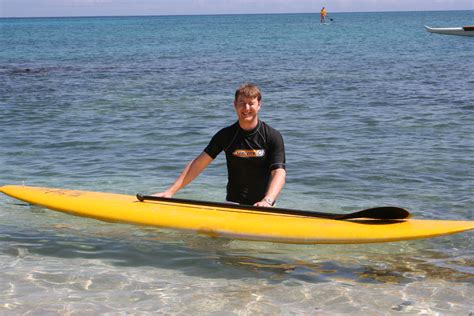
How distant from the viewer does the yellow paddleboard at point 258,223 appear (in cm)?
520

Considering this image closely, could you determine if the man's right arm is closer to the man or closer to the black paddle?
the man

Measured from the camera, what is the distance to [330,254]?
5.69 m

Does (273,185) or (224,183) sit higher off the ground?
(273,185)

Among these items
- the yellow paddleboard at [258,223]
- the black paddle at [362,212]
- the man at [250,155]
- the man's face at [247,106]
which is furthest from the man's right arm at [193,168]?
the man's face at [247,106]

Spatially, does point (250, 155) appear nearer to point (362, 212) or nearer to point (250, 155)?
point (250, 155)

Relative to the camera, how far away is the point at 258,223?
17.9 ft

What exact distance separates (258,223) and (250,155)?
0.54m

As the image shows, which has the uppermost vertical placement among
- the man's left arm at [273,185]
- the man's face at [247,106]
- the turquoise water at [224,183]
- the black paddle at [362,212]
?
the man's face at [247,106]

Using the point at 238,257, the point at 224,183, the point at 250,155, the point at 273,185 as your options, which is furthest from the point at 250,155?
the point at 224,183

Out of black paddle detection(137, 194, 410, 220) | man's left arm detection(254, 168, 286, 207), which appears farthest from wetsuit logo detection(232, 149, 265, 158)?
black paddle detection(137, 194, 410, 220)

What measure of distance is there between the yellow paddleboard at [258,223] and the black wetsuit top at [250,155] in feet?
0.71

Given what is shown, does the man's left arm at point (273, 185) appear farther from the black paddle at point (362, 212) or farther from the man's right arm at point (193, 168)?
the man's right arm at point (193, 168)

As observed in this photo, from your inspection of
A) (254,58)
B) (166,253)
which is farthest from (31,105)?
(254,58)

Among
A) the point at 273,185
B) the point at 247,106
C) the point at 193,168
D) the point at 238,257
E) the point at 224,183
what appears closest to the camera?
the point at 247,106
